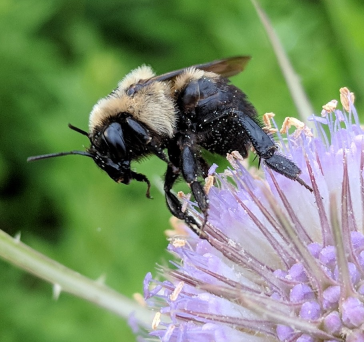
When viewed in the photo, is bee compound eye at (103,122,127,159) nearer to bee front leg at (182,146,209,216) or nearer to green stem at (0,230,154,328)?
bee front leg at (182,146,209,216)

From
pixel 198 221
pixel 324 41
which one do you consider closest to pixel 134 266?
pixel 198 221

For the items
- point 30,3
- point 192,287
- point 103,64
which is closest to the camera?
point 192,287

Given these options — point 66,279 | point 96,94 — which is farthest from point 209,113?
point 96,94

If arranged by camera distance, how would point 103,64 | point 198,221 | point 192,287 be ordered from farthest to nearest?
point 103,64
point 198,221
point 192,287

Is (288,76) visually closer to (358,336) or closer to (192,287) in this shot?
(192,287)

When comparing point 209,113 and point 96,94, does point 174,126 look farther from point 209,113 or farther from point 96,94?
point 96,94

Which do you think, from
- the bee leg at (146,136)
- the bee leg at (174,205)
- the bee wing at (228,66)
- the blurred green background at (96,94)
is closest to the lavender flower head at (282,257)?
the bee leg at (174,205)
